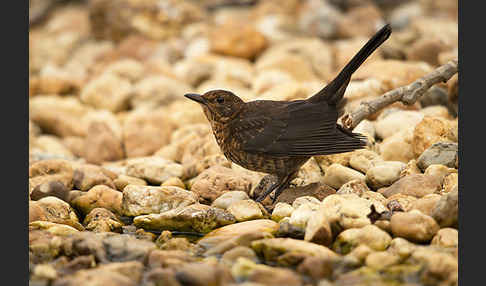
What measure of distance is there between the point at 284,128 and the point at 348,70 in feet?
2.32

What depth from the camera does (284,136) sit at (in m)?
5.35

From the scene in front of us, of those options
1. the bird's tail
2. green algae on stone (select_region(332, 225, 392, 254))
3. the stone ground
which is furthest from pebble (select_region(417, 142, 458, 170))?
green algae on stone (select_region(332, 225, 392, 254))

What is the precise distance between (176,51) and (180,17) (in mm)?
1415

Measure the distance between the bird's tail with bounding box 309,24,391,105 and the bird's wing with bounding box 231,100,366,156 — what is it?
8 cm

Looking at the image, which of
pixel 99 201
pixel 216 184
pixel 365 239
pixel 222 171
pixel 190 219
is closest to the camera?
pixel 365 239

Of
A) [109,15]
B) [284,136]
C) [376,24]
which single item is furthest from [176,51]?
[284,136]

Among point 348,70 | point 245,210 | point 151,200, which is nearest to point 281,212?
point 245,210

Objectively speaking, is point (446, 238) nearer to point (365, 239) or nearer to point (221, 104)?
point (365, 239)

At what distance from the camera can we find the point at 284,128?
17.7 ft

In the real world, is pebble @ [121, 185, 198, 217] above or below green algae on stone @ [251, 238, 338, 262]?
above

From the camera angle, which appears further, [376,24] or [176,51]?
[376,24]

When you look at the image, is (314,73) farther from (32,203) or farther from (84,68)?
(32,203)

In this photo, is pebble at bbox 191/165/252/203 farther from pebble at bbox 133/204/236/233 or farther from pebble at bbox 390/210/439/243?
pebble at bbox 390/210/439/243

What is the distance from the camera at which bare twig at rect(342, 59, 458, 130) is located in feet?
19.2
